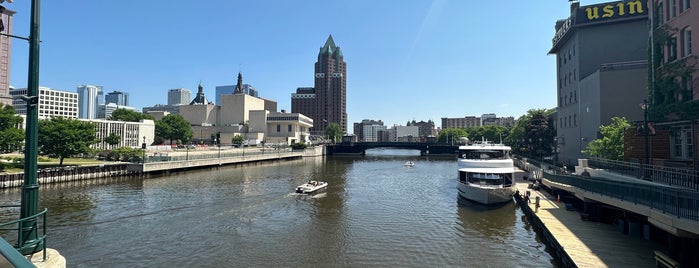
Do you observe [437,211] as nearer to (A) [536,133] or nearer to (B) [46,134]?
(A) [536,133]

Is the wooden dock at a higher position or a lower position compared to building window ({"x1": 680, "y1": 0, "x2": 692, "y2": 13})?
lower

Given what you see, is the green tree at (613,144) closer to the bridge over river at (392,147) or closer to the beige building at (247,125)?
the bridge over river at (392,147)

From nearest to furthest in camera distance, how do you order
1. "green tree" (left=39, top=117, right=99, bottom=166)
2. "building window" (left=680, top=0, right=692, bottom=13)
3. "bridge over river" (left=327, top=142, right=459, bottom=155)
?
"building window" (left=680, top=0, right=692, bottom=13)
"green tree" (left=39, top=117, right=99, bottom=166)
"bridge over river" (left=327, top=142, right=459, bottom=155)

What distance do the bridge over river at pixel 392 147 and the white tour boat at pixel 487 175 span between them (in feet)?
347

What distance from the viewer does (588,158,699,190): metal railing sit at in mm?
20798

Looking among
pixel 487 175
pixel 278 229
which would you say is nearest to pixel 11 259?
pixel 278 229

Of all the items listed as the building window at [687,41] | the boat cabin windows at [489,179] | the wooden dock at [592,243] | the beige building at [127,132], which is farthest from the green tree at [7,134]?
the building window at [687,41]

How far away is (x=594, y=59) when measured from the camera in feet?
176

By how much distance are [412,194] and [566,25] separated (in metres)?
38.5

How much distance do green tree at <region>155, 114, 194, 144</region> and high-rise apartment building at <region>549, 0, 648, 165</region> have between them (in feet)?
434

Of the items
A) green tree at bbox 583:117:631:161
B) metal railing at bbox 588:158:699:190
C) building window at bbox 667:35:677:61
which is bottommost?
metal railing at bbox 588:158:699:190

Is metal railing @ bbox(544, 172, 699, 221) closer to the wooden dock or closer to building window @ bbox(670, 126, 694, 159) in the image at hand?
the wooden dock

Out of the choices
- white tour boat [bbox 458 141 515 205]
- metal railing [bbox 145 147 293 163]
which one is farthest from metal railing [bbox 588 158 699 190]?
metal railing [bbox 145 147 293 163]

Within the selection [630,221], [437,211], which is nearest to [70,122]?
[437,211]
